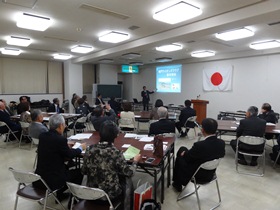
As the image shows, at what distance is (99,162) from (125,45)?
5.05 meters

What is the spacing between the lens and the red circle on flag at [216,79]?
8786 mm

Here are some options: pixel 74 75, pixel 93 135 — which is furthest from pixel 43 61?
pixel 93 135

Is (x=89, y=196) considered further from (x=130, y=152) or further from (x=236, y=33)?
(x=236, y=33)

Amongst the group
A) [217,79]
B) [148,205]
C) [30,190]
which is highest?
[217,79]

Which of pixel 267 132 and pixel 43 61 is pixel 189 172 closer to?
pixel 267 132

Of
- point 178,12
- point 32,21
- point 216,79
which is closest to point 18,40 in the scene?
point 32,21

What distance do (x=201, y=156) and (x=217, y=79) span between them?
710 cm

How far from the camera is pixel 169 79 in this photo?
1074cm

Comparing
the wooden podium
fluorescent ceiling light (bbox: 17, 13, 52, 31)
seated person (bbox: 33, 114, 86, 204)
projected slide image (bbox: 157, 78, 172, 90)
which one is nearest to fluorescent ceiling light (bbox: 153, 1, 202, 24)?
fluorescent ceiling light (bbox: 17, 13, 52, 31)

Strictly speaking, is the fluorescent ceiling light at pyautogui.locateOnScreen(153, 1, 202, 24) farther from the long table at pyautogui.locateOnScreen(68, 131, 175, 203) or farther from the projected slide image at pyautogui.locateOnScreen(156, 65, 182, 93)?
the projected slide image at pyautogui.locateOnScreen(156, 65, 182, 93)

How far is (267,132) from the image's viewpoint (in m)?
4.14

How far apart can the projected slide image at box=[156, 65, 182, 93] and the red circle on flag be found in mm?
1777

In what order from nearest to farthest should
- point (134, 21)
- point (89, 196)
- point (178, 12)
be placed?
point (89, 196) → point (178, 12) → point (134, 21)

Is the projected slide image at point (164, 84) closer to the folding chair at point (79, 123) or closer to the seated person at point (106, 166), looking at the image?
the folding chair at point (79, 123)
